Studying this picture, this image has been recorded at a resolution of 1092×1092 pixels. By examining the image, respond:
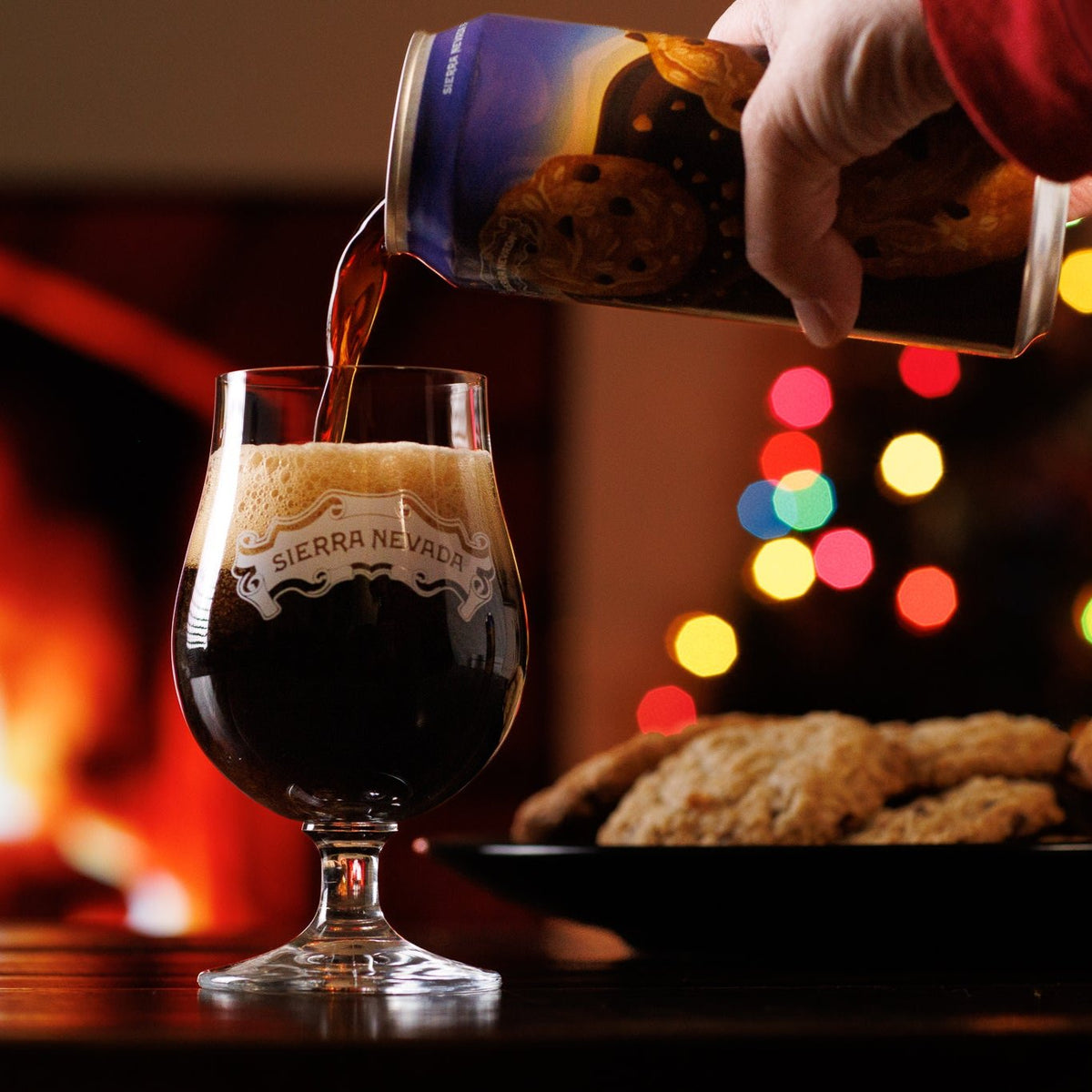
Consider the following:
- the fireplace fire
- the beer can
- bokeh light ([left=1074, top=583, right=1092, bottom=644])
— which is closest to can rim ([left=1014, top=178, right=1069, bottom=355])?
the beer can

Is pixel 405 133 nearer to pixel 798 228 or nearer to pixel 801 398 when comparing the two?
pixel 798 228

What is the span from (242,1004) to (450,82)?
17.4 inches

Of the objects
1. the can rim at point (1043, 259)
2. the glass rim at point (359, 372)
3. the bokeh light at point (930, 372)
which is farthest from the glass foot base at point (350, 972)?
the bokeh light at point (930, 372)

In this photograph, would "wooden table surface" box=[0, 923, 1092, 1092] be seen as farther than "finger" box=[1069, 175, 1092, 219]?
No

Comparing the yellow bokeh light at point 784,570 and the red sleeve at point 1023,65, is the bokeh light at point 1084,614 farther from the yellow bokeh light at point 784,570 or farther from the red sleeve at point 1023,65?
the red sleeve at point 1023,65

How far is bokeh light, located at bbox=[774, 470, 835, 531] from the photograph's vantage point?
115 inches

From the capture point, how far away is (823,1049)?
19.7 inches

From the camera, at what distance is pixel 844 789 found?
2.82 ft

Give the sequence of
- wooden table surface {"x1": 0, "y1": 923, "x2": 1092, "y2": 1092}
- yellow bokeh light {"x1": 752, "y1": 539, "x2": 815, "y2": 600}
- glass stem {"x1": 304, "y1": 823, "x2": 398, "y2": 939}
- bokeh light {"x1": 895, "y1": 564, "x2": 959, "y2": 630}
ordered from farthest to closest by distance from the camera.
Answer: yellow bokeh light {"x1": 752, "y1": 539, "x2": 815, "y2": 600} → bokeh light {"x1": 895, "y1": 564, "x2": 959, "y2": 630} → glass stem {"x1": 304, "y1": 823, "x2": 398, "y2": 939} → wooden table surface {"x1": 0, "y1": 923, "x2": 1092, "y2": 1092}

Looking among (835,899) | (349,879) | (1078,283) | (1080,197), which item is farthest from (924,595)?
(349,879)

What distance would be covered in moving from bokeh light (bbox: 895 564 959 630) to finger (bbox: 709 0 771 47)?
6.99 feet

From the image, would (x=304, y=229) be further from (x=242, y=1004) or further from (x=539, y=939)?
(x=242, y=1004)

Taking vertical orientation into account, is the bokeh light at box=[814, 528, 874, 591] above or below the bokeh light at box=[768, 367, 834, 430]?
below

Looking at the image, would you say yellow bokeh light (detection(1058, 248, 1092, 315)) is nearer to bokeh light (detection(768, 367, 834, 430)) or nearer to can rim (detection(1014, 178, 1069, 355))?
bokeh light (detection(768, 367, 834, 430))
